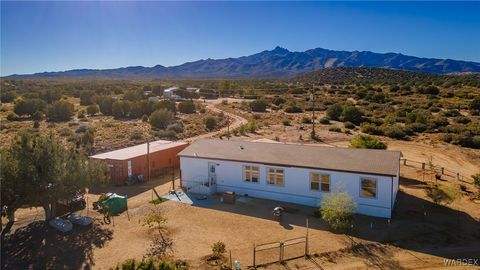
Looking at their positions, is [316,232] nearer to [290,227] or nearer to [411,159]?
[290,227]

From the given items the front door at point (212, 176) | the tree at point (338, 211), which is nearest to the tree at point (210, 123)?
the front door at point (212, 176)

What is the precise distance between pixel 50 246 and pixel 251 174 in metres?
10.3

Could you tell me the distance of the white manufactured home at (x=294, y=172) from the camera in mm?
18453

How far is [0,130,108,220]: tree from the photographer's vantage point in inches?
621

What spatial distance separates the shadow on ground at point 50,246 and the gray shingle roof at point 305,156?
798 centimetres

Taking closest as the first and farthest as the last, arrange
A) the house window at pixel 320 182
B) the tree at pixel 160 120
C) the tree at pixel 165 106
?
the house window at pixel 320 182 < the tree at pixel 160 120 < the tree at pixel 165 106

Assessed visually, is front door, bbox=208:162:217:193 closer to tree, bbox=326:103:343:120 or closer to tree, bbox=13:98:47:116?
tree, bbox=326:103:343:120

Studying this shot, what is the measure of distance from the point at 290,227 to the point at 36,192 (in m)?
10.8

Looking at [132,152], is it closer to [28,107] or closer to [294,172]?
[294,172]

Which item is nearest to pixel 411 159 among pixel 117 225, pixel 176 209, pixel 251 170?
pixel 251 170

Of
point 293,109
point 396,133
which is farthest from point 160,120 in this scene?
point 396,133

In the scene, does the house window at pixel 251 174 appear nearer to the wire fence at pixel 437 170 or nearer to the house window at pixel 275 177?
the house window at pixel 275 177

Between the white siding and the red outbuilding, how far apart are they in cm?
393

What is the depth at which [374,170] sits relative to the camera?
1831 cm
